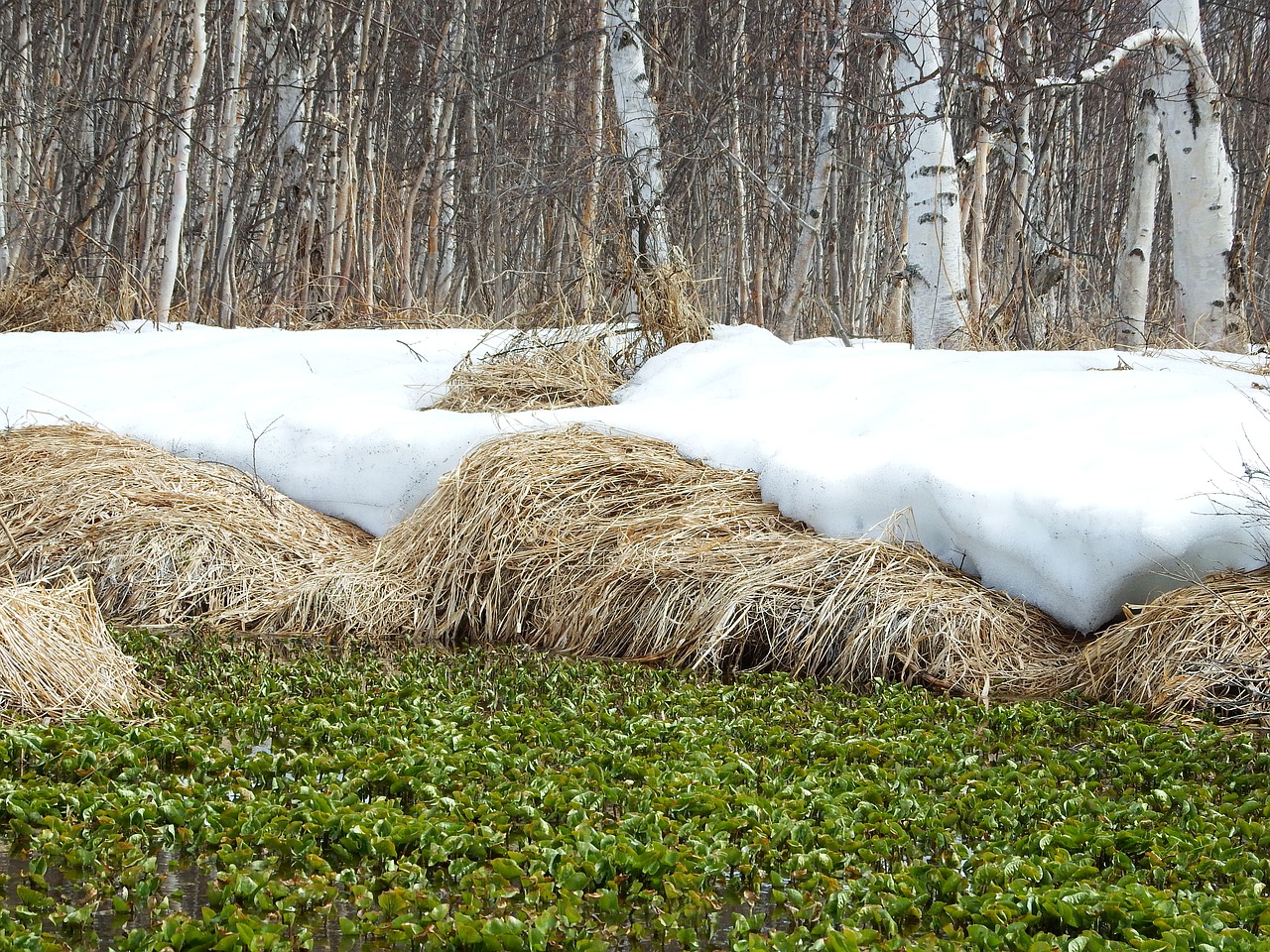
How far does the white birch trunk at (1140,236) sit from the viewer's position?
30.0 feet

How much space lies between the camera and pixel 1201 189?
315 inches

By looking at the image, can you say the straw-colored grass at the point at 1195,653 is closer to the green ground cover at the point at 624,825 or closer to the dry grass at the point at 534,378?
the green ground cover at the point at 624,825

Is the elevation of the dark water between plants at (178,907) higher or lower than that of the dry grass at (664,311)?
lower

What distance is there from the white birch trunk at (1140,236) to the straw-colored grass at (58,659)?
262 inches

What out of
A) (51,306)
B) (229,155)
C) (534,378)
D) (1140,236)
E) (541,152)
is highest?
(541,152)

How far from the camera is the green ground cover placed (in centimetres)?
251

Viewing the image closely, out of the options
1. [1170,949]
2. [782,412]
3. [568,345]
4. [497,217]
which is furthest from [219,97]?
[1170,949]

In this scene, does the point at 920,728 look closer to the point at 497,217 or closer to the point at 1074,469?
the point at 1074,469

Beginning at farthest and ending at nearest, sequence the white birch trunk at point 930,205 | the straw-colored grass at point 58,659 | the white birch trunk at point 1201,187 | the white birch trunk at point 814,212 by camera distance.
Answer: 1. the white birch trunk at point 814,212
2. the white birch trunk at point 930,205
3. the white birch trunk at point 1201,187
4. the straw-colored grass at point 58,659

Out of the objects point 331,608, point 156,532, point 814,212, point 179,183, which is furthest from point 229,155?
point 331,608

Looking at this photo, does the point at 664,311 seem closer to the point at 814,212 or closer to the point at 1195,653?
the point at 1195,653

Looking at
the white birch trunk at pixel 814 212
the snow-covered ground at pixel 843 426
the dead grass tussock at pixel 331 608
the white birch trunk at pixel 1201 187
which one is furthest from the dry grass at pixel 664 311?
the white birch trunk at pixel 814 212

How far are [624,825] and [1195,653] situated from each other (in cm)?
243

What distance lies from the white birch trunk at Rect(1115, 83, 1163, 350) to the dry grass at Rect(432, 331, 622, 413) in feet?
11.9
